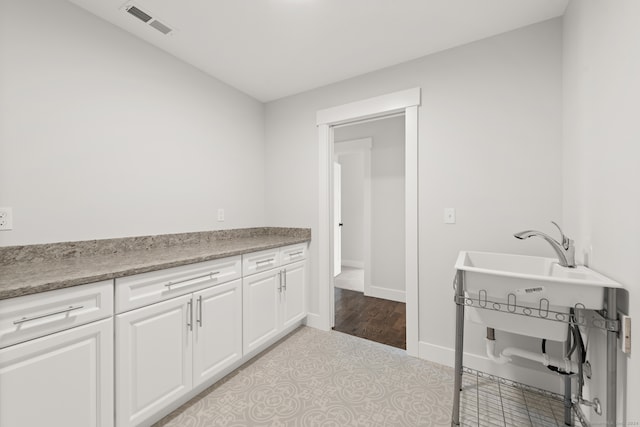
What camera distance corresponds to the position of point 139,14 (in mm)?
1645

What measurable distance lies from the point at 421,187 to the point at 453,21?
Result: 112 centimetres

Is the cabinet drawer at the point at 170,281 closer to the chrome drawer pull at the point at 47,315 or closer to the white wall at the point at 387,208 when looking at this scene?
the chrome drawer pull at the point at 47,315

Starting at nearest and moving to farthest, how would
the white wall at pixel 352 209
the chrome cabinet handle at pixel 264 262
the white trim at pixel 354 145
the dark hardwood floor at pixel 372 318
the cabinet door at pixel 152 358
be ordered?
1. the cabinet door at pixel 152 358
2. the chrome cabinet handle at pixel 264 262
3. the dark hardwood floor at pixel 372 318
4. the white trim at pixel 354 145
5. the white wall at pixel 352 209

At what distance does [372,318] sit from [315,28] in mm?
2705

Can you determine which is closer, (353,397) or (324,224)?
(353,397)

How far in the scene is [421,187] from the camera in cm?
208

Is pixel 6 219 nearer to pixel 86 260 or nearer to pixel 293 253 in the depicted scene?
pixel 86 260

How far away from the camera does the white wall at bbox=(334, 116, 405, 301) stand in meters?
Answer: 3.36

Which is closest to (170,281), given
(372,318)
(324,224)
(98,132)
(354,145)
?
(98,132)

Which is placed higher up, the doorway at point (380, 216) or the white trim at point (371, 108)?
the white trim at point (371, 108)

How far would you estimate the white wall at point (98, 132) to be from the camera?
1376 millimetres

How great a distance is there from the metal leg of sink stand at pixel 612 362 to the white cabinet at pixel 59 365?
2073mm

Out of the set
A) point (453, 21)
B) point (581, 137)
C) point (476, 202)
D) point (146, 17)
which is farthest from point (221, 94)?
point (581, 137)

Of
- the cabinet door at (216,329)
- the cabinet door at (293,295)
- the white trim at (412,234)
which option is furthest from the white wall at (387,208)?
the cabinet door at (216,329)
